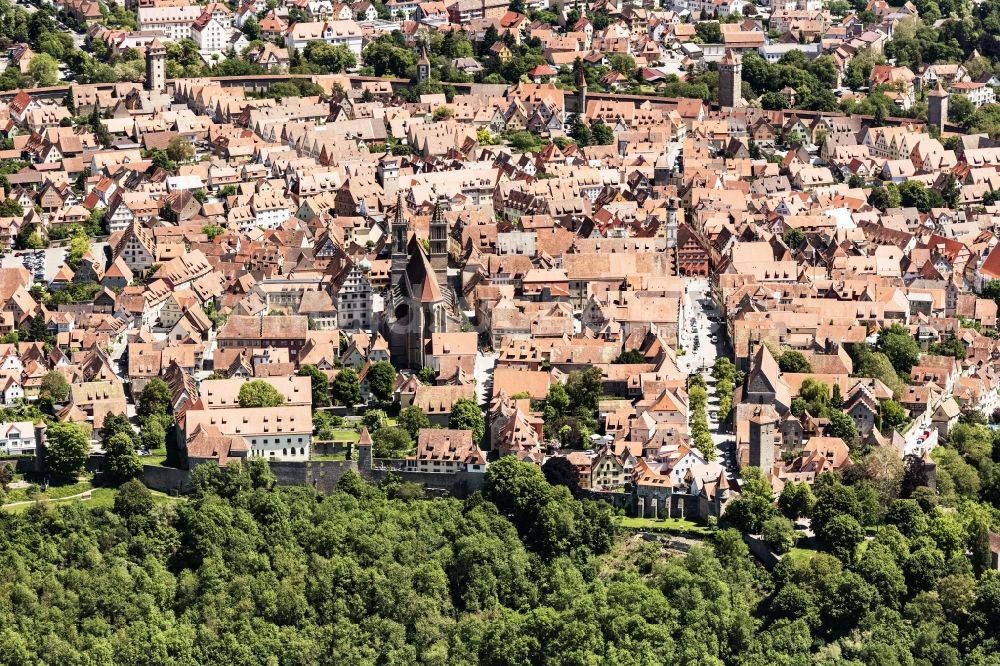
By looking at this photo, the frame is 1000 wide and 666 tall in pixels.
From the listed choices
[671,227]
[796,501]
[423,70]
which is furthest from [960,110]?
[796,501]

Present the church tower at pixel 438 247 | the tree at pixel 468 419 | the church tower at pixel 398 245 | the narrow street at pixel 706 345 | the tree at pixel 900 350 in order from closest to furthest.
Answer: the narrow street at pixel 706 345 < the tree at pixel 468 419 < the tree at pixel 900 350 < the church tower at pixel 398 245 < the church tower at pixel 438 247

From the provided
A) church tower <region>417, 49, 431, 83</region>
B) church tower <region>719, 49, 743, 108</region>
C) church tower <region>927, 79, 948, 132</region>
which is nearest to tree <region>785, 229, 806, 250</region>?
church tower <region>927, 79, 948, 132</region>

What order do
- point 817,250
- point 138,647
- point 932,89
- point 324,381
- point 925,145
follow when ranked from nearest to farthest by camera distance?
point 138,647
point 324,381
point 817,250
point 925,145
point 932,89

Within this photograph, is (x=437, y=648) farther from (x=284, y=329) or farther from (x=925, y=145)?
(x=925, y=145)

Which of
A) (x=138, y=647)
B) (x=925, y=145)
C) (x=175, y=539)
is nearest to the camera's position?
(x=138, y=647)

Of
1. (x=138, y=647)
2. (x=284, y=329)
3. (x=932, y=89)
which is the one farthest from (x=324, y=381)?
(x=932, y=89)

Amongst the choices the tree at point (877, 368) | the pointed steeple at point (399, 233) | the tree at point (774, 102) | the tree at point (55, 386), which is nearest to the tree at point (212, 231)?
the pointed steeple at point (399, 233)

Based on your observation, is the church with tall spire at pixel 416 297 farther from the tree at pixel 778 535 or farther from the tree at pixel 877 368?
the tree at pixel 778 535
